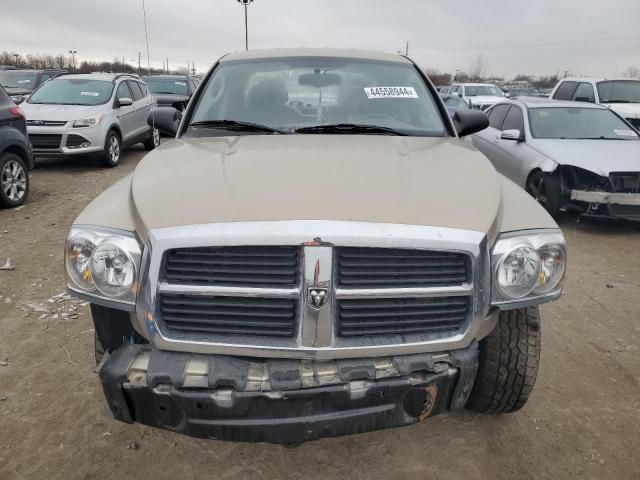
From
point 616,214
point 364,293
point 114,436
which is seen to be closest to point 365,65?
point 364,293

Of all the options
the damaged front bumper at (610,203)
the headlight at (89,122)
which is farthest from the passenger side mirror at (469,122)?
the headlight at (89,122)

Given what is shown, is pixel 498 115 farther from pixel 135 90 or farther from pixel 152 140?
pixel 152 140

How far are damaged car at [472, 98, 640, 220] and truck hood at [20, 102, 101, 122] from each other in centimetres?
738

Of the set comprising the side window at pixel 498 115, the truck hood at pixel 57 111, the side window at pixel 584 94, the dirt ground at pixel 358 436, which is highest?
the side window at pixel 584 94

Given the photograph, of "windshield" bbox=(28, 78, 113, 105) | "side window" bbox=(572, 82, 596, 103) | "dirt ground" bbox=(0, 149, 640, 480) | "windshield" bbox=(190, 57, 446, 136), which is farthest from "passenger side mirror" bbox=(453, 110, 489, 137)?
"side window" bbox=(572, 82, 596, 103)

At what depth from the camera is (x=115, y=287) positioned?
1.93 metres

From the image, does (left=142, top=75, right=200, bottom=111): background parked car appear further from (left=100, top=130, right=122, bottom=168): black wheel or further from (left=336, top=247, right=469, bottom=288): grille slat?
(left=336, top=247, right=469, bottom=288): grille slat

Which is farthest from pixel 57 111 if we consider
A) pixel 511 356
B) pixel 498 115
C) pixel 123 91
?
pixel 511 356

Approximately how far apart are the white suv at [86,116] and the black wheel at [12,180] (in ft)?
7.68

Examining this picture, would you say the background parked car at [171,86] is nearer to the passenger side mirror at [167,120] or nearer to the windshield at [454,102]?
the windshield at [454,102]

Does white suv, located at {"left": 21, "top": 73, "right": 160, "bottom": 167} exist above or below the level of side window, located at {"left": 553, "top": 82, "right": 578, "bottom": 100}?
below

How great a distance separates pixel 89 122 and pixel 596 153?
8465 mm

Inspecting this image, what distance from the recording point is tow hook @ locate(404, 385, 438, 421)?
187cm

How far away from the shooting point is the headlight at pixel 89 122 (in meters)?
→ 9.05
